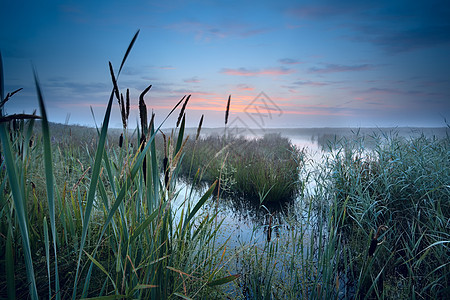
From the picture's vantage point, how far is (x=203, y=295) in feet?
5.39

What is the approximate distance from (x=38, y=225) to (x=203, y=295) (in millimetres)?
1473

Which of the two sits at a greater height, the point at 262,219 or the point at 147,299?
the point at 147,299

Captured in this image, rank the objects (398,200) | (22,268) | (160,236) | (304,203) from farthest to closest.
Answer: (304,203), (398,200), (22,268), (160,236)

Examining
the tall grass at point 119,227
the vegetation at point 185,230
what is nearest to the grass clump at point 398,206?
the vegetation at point 185,230

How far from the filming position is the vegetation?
99 centimetres

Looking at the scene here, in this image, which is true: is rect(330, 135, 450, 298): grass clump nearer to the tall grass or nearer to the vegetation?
the vegetation

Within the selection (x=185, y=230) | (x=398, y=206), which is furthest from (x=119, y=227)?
(x=398, y=206)

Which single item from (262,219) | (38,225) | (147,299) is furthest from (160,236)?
(262,219)

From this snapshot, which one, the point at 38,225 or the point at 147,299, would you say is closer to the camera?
the point at 147,299

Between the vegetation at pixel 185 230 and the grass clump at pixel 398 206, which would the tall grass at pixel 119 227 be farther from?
the grass clump at pixel 398 206

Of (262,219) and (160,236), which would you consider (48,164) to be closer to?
(160,236)

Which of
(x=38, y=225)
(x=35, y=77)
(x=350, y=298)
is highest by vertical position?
(x=35, y=77)

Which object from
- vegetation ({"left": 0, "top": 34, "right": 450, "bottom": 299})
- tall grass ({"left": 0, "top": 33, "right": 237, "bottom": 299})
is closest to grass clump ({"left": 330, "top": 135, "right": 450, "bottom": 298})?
vegetation ({"left": 0, "top": 34, "right": 450, "bottom": 299})

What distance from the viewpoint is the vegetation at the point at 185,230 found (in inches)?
39.1
